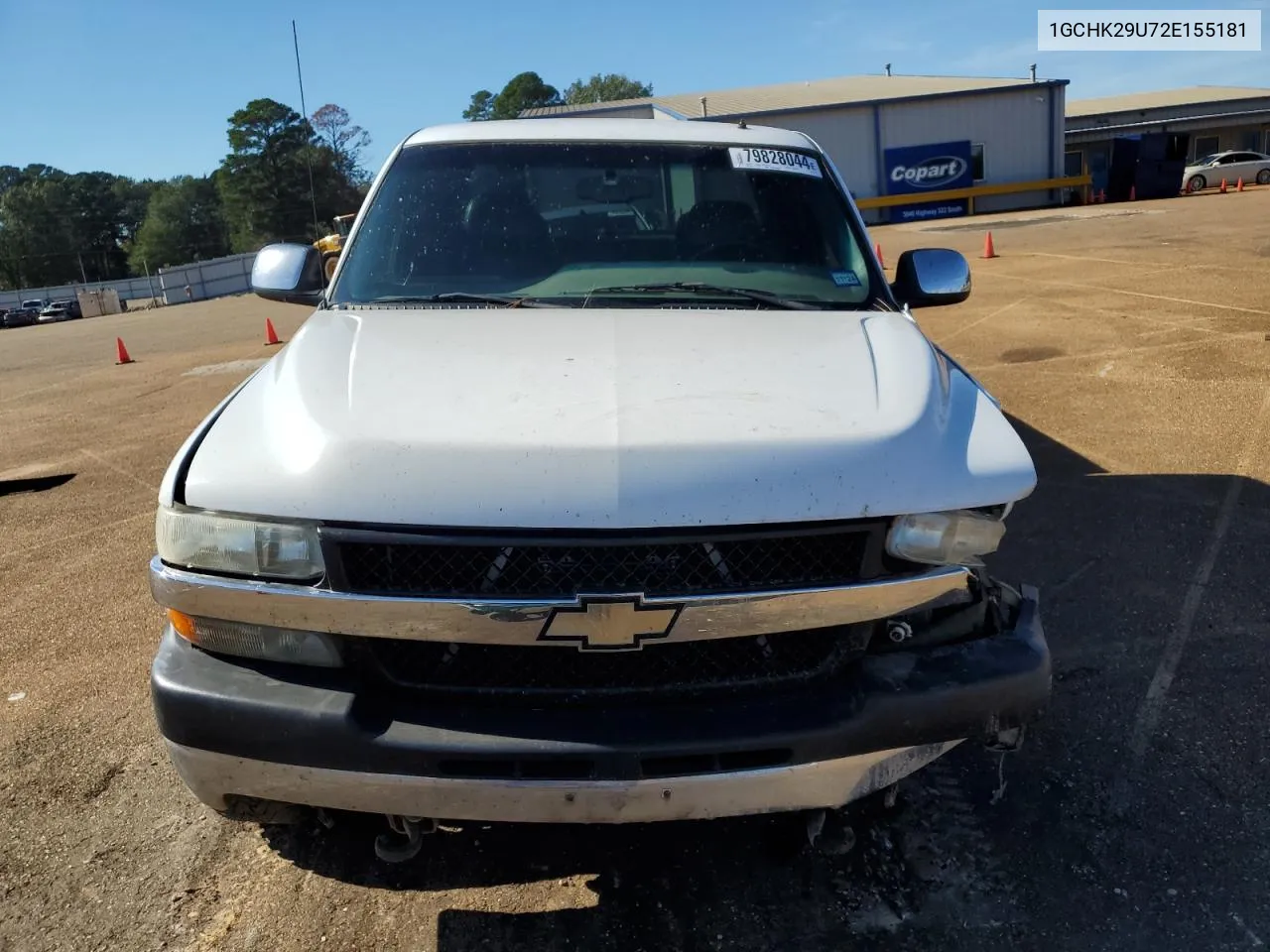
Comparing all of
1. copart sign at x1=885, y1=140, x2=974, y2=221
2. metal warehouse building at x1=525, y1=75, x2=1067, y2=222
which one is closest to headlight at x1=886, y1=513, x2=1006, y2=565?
metal warehouse building at x1=525, y1=75, x2=1067, y2=222

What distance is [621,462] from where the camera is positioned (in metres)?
2.05

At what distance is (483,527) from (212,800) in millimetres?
932

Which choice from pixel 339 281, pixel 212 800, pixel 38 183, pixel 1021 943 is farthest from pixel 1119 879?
pixel 38 183

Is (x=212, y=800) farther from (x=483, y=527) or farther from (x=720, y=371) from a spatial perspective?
(x=720, y=371)

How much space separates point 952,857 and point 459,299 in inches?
88.3

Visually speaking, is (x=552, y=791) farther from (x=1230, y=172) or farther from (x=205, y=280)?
(x=205, y=280)

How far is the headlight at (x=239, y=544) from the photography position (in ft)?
6.89

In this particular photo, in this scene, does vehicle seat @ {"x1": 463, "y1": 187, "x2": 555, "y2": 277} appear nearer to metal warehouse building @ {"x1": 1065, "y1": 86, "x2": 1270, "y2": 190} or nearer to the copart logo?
the copart logo

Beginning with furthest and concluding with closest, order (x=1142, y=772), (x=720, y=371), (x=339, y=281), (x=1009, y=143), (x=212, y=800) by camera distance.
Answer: (x=1009, y=143) < (x=339, y=281) < (x=1142, y=772) < (x=720, y=371) < (x=212, y=800)

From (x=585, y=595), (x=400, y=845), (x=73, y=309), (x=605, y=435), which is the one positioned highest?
(x=605, y=435)

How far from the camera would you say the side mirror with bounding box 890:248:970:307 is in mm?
3695

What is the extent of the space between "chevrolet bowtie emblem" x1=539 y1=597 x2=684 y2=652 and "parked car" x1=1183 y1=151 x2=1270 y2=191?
4192 centimetres

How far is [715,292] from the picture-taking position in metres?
3.24

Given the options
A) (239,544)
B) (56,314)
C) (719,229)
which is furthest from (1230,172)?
(56,314)
